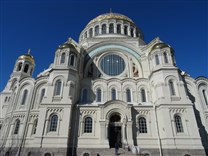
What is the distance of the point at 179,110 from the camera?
56.1ft

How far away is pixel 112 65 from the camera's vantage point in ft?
78.6

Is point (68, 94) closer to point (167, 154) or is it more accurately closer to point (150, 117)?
point (150, 117)

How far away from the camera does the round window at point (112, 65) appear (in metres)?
23.5

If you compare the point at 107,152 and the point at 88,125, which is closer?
the point at 107,152

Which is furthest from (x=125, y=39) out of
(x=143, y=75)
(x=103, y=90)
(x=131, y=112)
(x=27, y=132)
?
(x=27, y=132)

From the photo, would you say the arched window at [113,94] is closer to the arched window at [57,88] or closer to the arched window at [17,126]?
the arched window at [57,88]

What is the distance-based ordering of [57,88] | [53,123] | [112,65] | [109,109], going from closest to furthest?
[53,123] < [109,109] < [57,88] < [112,65]

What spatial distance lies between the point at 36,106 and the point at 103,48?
516 inches

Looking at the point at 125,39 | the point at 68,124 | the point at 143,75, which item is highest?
the point at 125,39

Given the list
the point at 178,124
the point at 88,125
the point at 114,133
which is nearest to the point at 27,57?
the point at 88,125

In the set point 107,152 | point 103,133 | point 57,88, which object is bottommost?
point 107,152

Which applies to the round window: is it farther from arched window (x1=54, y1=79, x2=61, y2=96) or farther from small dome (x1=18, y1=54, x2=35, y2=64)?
small dome (x1=18, y1=54, x2=35, y2=64)

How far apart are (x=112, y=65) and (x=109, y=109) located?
27.6 ft

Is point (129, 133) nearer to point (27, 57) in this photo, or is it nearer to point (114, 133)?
point (114, 133)
